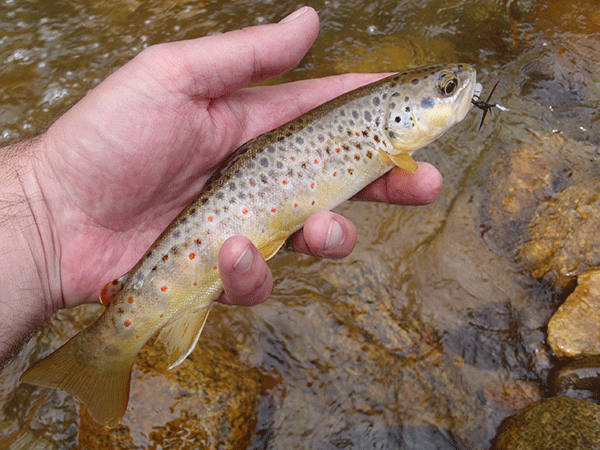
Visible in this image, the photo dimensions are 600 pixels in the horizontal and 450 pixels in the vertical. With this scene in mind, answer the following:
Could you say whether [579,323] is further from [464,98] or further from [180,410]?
[180,410]

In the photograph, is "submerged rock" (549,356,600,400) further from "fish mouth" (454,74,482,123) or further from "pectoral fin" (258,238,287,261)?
"pectoral fin" (258,238,287,261)

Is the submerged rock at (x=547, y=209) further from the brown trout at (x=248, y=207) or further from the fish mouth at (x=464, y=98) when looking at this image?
the fish mouth at (x=464, y=98)

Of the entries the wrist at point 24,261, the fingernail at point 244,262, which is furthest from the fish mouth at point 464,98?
the wrist at point 24,261

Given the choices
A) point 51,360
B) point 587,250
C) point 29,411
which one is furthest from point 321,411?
point 587,250

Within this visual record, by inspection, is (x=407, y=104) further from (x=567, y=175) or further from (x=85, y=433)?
(x=85, y=433)

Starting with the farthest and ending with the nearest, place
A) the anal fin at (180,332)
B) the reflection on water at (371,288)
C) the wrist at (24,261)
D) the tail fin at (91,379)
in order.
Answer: the reflection on water at (371,288) < the wrist at (24,261) < the anal fin at (180,332) < the tail fin at (91,379)

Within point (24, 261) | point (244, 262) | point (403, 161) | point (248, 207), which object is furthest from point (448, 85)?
point (24, 261)

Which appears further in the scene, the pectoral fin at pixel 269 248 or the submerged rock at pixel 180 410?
the submerged rock at pixel 180 410

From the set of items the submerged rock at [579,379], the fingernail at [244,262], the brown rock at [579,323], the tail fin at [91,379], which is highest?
the fingernail at [244,262]
